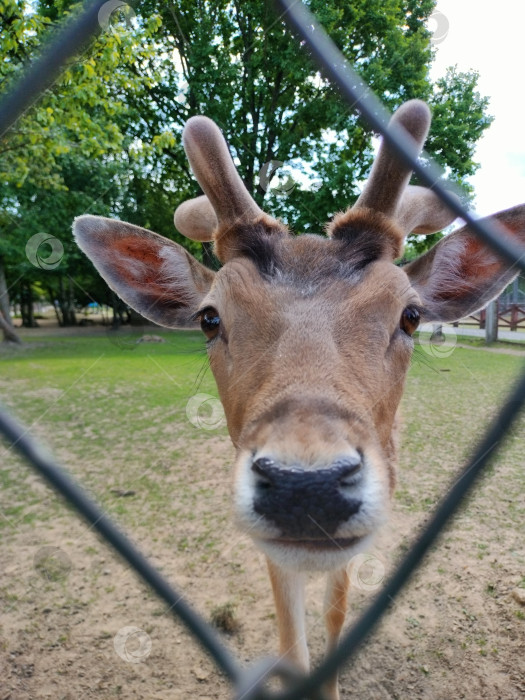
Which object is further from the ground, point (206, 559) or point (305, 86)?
point (305, 86)

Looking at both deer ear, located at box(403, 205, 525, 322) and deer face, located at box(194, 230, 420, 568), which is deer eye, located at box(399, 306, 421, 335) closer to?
deer face, located at box(194, 230, 420, 568)

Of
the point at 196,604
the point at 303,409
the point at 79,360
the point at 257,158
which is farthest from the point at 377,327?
the point at 79,360

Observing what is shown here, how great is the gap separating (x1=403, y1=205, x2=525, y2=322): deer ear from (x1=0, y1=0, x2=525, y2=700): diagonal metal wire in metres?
1.41

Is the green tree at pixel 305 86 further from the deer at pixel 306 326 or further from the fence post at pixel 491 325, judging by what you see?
the fence post at pixel 491 325

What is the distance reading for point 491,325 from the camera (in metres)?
5.45

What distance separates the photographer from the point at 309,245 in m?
2.20

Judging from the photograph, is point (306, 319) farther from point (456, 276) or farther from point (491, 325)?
point (491, 325)

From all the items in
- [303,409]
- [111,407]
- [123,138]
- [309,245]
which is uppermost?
[123,138]

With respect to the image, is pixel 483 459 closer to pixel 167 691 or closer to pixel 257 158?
pixel 257 158

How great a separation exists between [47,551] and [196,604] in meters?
1.52

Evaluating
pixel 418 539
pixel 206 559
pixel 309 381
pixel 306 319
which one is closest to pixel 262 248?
pixel 306 319

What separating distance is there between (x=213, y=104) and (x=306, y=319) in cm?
132

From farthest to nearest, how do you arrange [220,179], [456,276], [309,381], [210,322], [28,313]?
1. [28,313]
2. [456,276]
3. [220,179]
4. [210,322]
5. [309,381]

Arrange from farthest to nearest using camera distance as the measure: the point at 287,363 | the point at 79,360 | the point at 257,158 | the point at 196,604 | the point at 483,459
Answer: the point at 79,360, the point at 196,604, the point at 257,158, the point at 287,363, the point at 483,459
